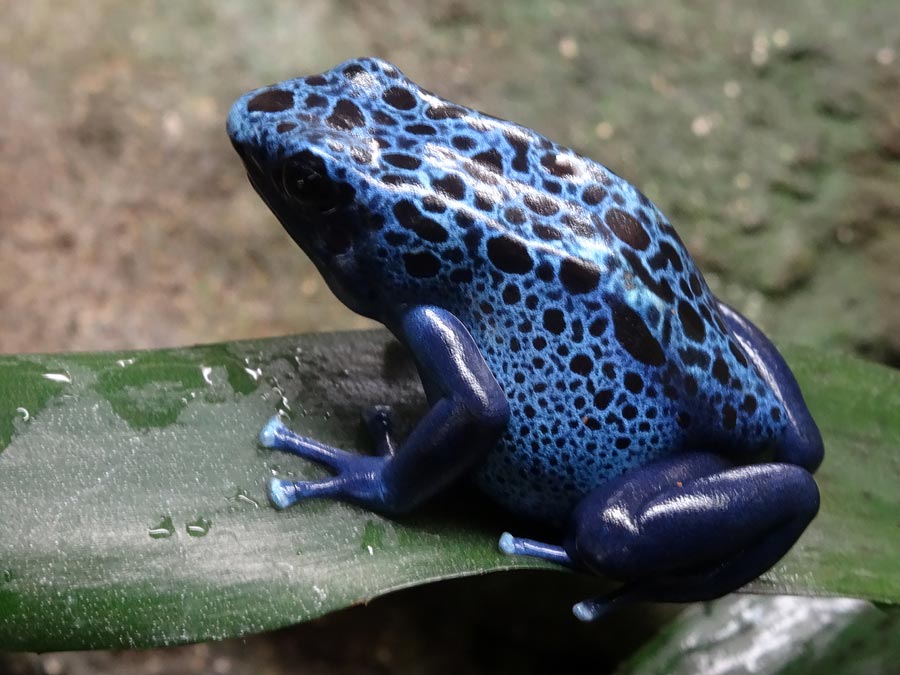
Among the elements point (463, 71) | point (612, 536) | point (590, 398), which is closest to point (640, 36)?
point (463, 71)

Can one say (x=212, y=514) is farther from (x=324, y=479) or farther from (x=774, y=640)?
(x=774, y=640)

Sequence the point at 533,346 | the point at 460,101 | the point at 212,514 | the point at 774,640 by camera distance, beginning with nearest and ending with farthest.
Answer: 1. the point at 212,514
2. the point at 533,346
3. the point at 774,640
4. the point at 460,101

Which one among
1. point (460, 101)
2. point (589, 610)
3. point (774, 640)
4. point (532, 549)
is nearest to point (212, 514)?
point (532, 549)

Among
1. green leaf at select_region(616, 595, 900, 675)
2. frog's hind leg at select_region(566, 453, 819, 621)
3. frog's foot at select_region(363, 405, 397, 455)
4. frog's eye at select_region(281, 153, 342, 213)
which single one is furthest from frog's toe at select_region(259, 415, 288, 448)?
green leaf at select_region(616, 595, 900, 675)

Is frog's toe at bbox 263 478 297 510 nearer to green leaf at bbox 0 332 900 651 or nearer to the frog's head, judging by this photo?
green leaf at bbox 0 332 900 651

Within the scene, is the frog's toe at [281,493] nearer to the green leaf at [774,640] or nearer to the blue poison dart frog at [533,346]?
the blue poison dart frog at [533,346]

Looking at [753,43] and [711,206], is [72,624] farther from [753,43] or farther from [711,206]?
[753,43]
